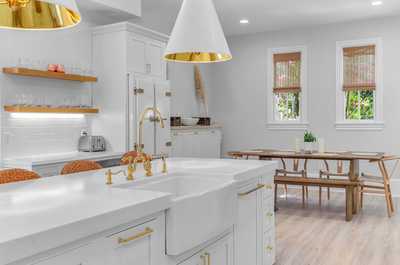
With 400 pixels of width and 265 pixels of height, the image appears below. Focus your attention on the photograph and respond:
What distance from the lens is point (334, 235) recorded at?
434 centimetres

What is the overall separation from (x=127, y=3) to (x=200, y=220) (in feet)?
13.0

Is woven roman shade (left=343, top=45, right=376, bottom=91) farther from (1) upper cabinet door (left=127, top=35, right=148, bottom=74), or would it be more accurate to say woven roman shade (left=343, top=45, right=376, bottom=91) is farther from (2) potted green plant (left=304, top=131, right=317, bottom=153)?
(1) upper cabinet door (left=127, top=35, right=148, bottom=74)

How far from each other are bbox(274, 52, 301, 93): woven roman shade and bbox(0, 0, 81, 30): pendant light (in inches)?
245

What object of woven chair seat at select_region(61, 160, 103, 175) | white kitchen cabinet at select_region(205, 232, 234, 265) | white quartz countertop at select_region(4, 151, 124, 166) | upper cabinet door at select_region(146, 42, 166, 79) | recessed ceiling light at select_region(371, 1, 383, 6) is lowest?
white kitchen cabinet at select_region(205, 232, 234, 265)

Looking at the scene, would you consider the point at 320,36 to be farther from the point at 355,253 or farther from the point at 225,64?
the point at 355,253

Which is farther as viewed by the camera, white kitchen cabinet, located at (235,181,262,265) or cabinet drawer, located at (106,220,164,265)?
white kitchen cabinet, located at (235,181,262,265)

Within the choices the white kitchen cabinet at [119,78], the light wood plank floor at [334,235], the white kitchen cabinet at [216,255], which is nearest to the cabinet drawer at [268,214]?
the light wood plank floor at [334,235]

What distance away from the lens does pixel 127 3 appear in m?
5.20

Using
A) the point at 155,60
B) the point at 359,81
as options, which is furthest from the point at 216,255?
the point at 359,81

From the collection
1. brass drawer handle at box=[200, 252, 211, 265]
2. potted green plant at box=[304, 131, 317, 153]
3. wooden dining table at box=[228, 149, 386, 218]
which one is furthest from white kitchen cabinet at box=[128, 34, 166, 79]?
brass drawer handle at box=[200, 252, 211, 265]

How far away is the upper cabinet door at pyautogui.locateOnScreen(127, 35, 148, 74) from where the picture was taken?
5.10 m

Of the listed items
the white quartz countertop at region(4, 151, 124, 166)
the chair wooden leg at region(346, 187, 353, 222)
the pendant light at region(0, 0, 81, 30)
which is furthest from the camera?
the chair wooden leg at region(346, 187, 353, 222)

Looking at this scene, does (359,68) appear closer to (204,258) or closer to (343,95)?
(343,95)

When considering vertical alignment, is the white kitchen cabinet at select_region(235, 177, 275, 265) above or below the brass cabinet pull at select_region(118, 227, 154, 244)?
below
